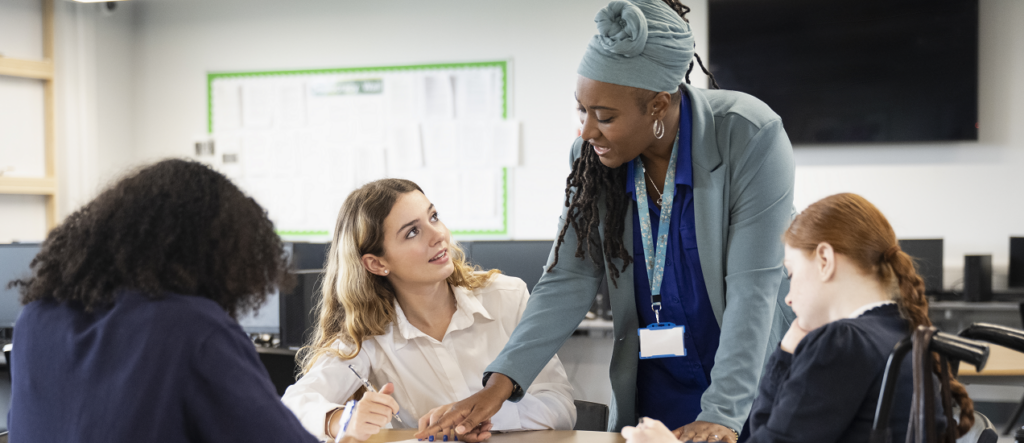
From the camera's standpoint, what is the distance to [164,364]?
0.84 metres

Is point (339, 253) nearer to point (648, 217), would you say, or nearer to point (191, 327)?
point (648, 217)

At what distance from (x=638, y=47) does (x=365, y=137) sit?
3.86 metres

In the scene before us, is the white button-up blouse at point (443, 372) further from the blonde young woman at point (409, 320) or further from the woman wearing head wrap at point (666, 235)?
the woman wearing head wrap at point (666, 235)

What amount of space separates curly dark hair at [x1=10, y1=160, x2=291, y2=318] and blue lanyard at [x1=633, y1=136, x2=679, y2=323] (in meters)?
0.78

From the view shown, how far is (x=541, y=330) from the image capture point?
4.85 ft

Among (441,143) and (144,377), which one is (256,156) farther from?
(144,377)

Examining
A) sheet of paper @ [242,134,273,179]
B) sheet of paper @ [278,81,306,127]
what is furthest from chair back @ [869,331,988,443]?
sheet of paper @ [242,134,273,179]

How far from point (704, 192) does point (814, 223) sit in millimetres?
286

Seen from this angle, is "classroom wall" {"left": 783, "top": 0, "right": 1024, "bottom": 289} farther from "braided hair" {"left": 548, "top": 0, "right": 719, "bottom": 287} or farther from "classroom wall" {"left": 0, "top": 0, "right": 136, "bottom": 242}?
"classroom wall" {"left": 0, "top": 0, "right": 136, "bottom": 242}

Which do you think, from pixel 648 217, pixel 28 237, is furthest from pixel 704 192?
pixel 28 237

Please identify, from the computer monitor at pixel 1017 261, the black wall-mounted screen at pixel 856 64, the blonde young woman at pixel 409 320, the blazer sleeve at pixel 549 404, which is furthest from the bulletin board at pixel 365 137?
the blazer sleeve at pixel 549 404

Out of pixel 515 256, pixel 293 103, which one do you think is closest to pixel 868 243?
pixel 515 256

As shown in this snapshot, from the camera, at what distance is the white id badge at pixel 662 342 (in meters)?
1.43

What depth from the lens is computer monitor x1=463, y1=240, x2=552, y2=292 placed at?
2977 millimetres
